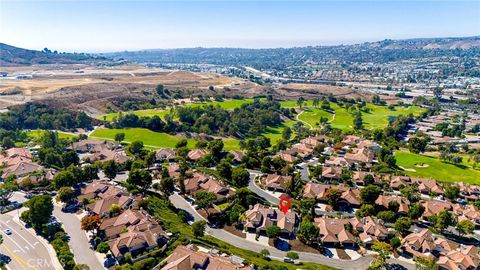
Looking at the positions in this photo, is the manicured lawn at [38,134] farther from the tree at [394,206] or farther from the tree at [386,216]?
the tree at [394,206]

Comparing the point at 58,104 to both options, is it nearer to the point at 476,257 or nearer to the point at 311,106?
the point at 311,106

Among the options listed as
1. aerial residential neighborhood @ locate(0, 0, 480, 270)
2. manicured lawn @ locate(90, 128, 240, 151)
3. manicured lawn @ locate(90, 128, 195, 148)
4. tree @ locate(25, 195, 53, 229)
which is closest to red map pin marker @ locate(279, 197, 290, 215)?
aerial residential neighborhood @ locate(0, 0, 480, 270)

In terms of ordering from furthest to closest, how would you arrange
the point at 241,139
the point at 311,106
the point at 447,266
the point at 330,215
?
1. the point at 311,106
2. the point at 241,139
3. the point at 330,215
4. the point at 447,266

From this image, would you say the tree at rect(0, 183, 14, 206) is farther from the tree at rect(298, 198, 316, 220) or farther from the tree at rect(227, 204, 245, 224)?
the tree at rect(298, 198, 316, 220)

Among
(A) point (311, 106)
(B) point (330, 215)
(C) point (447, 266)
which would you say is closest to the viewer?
(C) point (447, 266)

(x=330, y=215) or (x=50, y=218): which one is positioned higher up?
(x=50, y=218)

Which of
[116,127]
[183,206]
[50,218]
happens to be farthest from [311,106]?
[50,218]

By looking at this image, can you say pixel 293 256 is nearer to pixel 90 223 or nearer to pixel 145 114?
pixel 90 223
